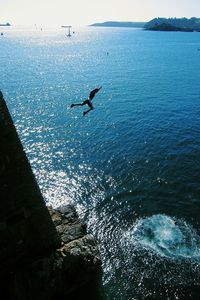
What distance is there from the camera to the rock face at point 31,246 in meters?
19.3

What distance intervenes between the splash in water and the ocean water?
112 millimetres

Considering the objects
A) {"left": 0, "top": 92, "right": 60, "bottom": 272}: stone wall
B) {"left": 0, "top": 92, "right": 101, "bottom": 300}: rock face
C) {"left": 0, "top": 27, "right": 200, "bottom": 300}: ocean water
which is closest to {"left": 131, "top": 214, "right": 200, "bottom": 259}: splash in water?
{"left": 0, "top": 27, "right": 200, "bottom": 300}: ocean water

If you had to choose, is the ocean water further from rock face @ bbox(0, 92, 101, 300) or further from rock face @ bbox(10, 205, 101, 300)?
rock face @ bbox(0, 92, 101, 300)

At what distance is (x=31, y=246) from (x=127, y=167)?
28.2 m

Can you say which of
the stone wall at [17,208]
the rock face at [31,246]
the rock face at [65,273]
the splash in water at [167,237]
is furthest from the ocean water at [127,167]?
the stone wall at [17,208]

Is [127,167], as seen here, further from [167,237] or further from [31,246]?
[31,246]

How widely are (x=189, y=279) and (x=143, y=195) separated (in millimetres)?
14383

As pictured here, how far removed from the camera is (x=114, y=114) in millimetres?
70812

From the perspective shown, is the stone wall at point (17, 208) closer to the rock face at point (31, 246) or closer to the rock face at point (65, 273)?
the rock face at point (31, 246)

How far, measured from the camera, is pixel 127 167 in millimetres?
48656

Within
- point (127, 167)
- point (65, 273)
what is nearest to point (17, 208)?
point (65, 273)

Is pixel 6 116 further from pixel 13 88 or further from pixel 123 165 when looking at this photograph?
pixel 13 88

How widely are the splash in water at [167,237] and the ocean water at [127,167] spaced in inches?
4.4

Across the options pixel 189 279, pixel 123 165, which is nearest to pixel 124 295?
pixel 189 279
